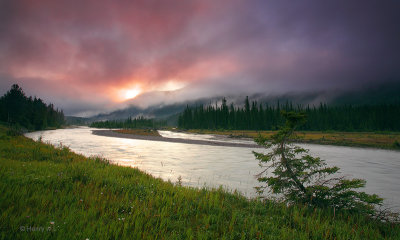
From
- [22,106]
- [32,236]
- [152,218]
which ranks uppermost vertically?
[22,106]

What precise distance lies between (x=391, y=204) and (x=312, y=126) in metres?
113

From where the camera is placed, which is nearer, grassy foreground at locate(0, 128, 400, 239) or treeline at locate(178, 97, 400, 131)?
grassy foreground at locate(0, 128, 400, 239)

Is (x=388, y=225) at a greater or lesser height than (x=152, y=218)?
lesser

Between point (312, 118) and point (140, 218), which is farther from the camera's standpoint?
point (312, 118)

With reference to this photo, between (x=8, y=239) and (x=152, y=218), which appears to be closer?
(x=8, y=239)

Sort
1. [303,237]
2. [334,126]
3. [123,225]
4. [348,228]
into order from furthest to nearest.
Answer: [334,126] < [348,228] < [303,237] < [123,225]

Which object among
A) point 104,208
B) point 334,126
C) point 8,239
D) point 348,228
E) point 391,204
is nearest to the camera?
point 8,239

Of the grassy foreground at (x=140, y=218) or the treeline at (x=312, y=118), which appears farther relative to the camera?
the treeline at (x=312, y=118)

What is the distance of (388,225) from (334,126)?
4721 inches

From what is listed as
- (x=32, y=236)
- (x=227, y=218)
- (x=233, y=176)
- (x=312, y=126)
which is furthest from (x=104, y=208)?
(x=312, y=126)

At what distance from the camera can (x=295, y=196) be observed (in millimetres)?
7098

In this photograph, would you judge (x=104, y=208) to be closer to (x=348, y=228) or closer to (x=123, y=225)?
(x=123, y=225)

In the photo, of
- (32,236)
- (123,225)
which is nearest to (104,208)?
(123,225)

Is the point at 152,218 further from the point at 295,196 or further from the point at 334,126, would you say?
the point at 334,126
